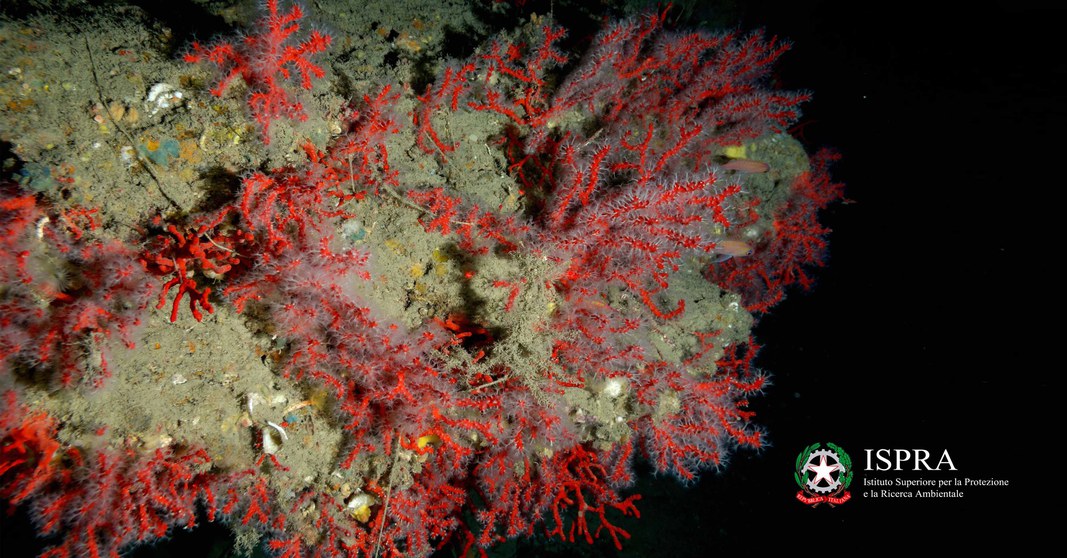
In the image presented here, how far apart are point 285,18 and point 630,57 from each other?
8.29 ft

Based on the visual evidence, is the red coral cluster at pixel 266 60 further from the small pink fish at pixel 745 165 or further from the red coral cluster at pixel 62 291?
the small pink fish at pixel 745 165

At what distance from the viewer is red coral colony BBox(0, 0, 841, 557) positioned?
2.62 meters

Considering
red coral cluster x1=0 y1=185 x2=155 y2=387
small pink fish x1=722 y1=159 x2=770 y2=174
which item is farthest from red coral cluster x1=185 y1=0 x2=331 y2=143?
small pink fish x1=722 y1=159 x2=770 y2=174

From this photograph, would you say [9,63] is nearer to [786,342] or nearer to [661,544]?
[661,544]

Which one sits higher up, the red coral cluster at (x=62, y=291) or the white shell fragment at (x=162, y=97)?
the white shell fragment at (x=162, y=97)

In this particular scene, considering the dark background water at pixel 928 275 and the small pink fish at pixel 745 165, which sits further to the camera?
the dark background water at pixel 928 275

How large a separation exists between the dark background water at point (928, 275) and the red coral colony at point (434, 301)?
10.4 feet

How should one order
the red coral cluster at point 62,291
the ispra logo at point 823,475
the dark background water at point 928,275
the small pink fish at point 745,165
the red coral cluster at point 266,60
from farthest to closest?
the dark background water at point 928,275 → the ispra logo at point 823,475 → the small pink fish at point 745,165 → the red coral cluster at point 266,60 → the red coral cluster at point 62,291

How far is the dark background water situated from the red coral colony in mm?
3167

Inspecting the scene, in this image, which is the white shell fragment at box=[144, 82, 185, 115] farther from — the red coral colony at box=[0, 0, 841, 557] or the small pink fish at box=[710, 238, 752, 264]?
the small pink fish at box=[710, 238, 752, 264]

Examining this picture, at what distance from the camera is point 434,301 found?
328cm

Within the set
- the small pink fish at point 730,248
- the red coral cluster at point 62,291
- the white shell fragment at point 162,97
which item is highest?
the small pink fish at point 730,248

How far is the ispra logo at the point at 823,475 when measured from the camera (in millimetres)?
5812

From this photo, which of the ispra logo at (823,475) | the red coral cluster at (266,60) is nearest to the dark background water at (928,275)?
the ispra logo at (823,475)
